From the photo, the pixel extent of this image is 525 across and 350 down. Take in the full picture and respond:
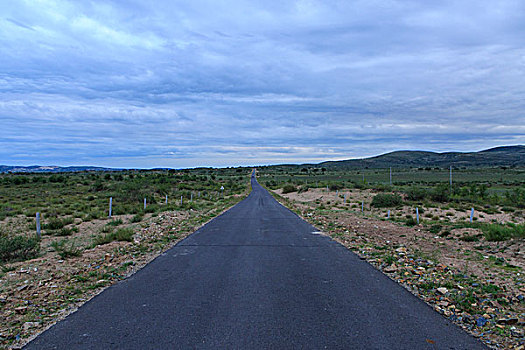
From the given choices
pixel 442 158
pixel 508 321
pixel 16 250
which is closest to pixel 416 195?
pixel 508 321

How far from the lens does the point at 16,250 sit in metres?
10.5

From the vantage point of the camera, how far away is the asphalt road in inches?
180

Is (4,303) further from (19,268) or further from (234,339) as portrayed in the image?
(234,339)

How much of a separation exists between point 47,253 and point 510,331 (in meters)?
12.0

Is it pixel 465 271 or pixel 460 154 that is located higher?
pixel 460 154

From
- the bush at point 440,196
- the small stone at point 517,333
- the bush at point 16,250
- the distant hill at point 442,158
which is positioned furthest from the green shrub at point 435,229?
the distant hill at point 442,158

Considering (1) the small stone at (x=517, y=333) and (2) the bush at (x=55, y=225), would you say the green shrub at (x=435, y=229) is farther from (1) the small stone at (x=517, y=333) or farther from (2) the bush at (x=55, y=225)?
(2) the bush at (x=55, y=225)

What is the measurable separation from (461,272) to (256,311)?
546 cm

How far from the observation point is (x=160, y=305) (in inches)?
232

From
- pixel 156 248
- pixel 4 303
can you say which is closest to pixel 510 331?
pixel 4 303

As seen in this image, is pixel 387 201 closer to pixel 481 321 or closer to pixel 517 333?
pixel 481 321

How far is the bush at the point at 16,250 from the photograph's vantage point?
10073 mm

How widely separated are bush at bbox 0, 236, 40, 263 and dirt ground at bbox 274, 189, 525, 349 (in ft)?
32.0

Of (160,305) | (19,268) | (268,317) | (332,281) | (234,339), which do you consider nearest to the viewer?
(234,339)
